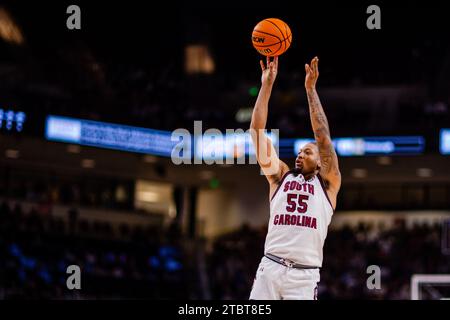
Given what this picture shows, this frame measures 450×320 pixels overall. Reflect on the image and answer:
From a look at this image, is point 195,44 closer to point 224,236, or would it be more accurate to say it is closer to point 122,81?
point 122,81

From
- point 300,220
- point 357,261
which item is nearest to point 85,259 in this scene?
point 357,261

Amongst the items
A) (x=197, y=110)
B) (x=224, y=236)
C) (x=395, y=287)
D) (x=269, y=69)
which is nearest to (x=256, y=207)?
(x=224, y=236)

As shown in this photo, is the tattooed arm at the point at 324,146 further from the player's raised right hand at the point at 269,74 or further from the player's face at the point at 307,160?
the player's raised right hand at the point at 269,74

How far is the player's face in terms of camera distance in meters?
7.20

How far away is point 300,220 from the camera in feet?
23.2

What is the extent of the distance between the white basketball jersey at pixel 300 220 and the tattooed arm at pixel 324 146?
12 cm

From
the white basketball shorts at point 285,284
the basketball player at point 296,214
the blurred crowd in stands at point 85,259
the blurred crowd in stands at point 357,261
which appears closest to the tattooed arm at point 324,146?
the basketball player at point 296,214

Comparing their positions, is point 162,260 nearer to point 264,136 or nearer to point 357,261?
point 357,261

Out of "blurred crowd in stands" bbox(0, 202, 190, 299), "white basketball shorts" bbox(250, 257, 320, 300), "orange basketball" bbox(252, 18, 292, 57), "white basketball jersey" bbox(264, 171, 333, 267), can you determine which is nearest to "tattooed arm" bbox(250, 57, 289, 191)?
"white basketball jersey" bbox(264, 171, 333, 267)

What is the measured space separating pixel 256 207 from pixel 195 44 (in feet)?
21.0

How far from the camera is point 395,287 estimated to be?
2192 cm

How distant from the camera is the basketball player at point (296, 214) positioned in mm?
6982

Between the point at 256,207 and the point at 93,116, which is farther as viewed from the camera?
the point at 256,207

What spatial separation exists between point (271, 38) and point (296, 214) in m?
1.92
